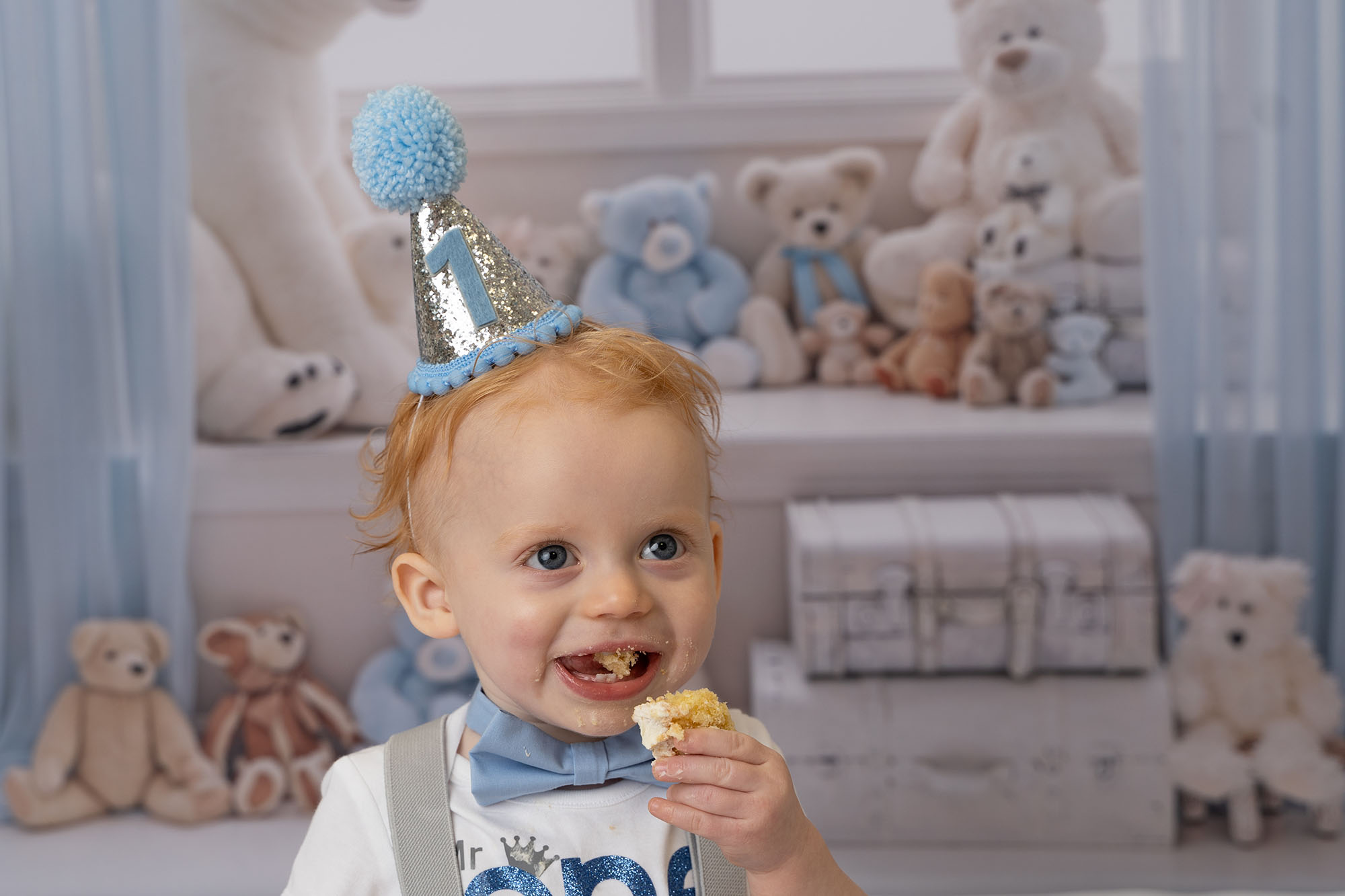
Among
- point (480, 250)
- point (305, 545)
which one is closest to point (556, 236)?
point (305, 545)

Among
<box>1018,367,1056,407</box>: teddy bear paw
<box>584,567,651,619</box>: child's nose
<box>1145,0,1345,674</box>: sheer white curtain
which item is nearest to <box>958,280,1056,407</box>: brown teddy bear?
<box>1018,367,1056,407</box>: teddy bear paw

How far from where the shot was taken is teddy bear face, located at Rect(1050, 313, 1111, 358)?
2.08 metres

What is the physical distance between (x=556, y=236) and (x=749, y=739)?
176 cm

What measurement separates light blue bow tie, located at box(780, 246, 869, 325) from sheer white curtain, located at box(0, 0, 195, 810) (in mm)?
1105

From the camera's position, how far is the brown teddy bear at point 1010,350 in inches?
81.3

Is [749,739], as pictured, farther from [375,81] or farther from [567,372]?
[375,81]

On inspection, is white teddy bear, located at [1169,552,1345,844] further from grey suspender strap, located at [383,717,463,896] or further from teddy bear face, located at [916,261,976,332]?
grey suspender strap, located at [383,717,463,896]

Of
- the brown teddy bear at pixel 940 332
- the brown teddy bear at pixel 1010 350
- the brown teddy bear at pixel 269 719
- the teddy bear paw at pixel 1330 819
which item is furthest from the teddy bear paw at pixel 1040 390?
the brown teddy bear at pixel 269 719

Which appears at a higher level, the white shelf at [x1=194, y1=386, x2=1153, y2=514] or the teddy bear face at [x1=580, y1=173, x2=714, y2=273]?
the teddy bear face at [x1=580, y1=173, x2=714, y2=273]

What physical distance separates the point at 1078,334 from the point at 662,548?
153 cm

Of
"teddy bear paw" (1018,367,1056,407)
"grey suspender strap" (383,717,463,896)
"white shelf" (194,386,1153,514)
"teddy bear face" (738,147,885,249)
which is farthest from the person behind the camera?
"teddy bear face" (738,147,885,249)

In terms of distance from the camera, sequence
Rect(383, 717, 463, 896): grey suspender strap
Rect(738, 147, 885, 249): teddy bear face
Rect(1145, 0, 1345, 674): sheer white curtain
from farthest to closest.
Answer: Rect(738, 147, 885, 249): teddy bear face, Rect(1145, 0, 1345, 674): sheer white curtain, Rect(383, 717, 463, 896): grey suspender strap

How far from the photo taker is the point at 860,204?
7.64 feet

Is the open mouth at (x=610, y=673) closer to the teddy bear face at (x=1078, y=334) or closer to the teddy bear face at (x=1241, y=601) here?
the teddy bear face at (x=1241, y=601)
